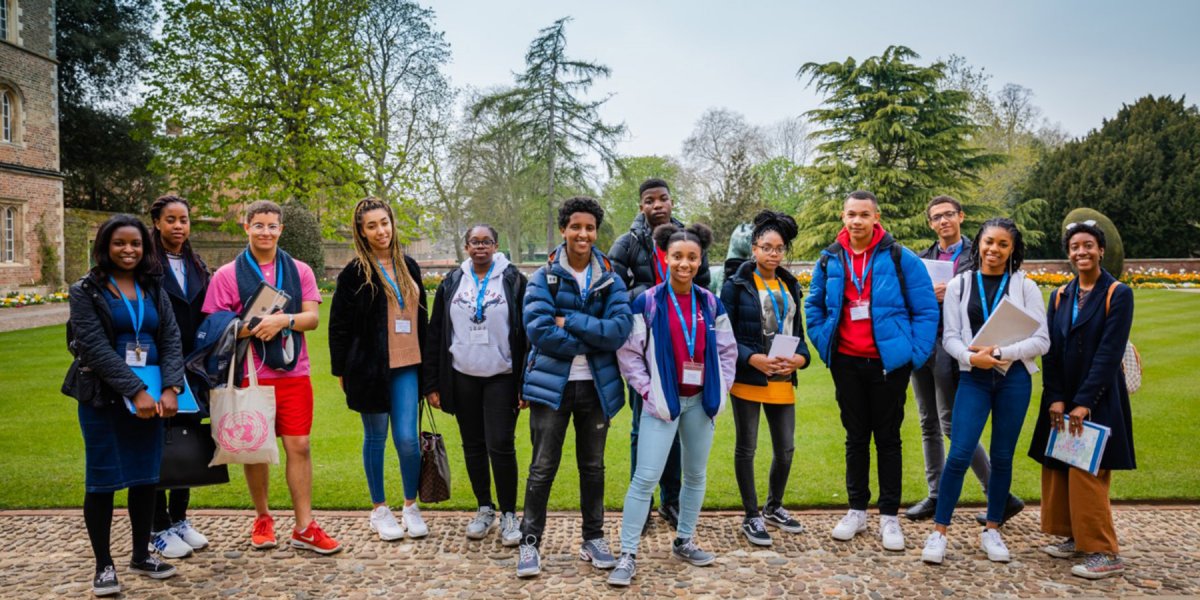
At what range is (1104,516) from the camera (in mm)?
3959

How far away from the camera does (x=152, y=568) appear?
3883mm

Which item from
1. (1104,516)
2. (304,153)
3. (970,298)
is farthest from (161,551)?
(304,153)

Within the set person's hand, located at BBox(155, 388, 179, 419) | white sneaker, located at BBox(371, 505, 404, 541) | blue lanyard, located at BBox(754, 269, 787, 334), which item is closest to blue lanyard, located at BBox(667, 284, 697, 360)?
blue lanyard, located at BBox(754, 269, 787, 334)

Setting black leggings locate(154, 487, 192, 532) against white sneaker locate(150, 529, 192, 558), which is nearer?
white sneaker locate(150, 529, 192, 558)

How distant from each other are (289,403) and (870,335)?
3.62 m

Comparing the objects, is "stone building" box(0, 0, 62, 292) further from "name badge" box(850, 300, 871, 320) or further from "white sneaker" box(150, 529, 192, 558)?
"name badge" box(850, 300, 871, 320)

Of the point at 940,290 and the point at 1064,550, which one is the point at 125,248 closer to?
the point at 940,290

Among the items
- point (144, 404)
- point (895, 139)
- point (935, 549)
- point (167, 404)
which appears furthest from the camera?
point (895, 139)

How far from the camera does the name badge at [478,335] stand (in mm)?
4195

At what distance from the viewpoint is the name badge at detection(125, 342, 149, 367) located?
3.67m

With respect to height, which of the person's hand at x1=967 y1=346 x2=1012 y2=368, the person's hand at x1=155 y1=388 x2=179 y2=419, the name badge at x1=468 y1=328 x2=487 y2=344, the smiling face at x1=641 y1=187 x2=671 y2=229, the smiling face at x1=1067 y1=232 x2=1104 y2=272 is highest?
the smiling face at x1=641 y1=187 x2=671 y2=229

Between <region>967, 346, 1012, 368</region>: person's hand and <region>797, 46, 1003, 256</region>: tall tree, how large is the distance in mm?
24789

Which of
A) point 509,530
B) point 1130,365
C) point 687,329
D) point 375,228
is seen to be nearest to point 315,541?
point 509,530

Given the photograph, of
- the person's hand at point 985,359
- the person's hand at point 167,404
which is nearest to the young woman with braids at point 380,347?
the person's hand at point 167,404
